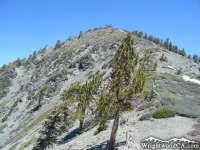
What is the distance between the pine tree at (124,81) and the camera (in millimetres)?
16062

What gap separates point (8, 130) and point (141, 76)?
54.8 m

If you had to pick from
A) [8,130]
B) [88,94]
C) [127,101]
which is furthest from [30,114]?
[127,101]

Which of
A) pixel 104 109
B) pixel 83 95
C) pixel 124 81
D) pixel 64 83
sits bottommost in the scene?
pixel 104 109

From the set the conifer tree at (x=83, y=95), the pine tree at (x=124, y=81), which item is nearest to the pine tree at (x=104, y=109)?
the pine tree at (x=124, y=81)

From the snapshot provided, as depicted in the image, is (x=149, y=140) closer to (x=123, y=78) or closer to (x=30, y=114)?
(x=123, y=78)

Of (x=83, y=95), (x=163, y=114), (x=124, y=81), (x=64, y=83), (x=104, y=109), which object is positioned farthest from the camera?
(x=64, y=83)

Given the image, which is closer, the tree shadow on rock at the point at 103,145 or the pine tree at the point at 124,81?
the pine tree at the point at 124,81

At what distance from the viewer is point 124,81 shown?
1683 centimetres

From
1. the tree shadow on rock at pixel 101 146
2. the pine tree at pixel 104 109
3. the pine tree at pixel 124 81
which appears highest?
the pine tree at pixel 124 81

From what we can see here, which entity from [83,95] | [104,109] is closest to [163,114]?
[104,109]

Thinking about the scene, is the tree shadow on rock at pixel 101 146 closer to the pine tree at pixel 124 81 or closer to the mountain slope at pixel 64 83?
the mountain slope at pixel 64 83

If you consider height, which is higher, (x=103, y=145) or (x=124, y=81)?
(x=124, y=81)

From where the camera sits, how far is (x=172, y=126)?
18.9 meters

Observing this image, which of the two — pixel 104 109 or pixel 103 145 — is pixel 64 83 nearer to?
pixel 104 109
